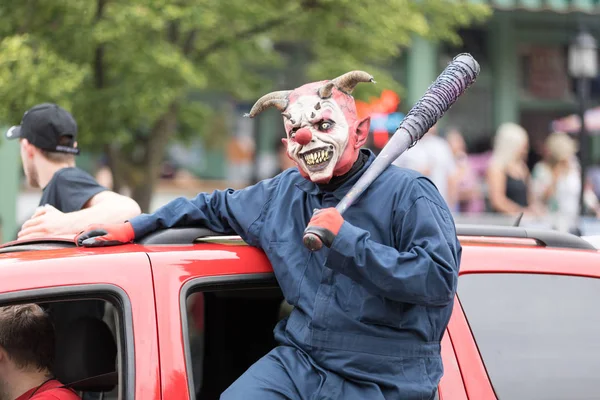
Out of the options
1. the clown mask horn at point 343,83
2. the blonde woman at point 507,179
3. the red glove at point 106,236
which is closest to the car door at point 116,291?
the red glove at point 106,236

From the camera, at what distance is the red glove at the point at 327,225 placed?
232 cm

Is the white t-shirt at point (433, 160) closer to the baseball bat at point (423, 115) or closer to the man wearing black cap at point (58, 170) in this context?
the man wearing black cap at point (58, 170)

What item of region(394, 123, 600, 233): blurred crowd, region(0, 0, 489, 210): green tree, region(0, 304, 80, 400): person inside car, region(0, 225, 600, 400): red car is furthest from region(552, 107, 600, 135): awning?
region(0, 304, 80, 400): person inside car

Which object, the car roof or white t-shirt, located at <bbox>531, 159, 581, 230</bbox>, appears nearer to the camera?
the car roof

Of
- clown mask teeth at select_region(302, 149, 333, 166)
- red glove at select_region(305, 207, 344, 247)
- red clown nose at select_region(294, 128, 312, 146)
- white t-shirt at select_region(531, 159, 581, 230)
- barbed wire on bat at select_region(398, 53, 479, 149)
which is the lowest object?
white t-shirt at select_region(531, 159, 581, 230)

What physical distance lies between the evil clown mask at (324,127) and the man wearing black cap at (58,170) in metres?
1.07

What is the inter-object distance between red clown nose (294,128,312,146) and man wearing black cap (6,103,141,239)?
1109mm

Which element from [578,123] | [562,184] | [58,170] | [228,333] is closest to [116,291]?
[228,333]

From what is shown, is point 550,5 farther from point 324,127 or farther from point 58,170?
point 324,127

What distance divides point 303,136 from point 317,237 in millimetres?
411

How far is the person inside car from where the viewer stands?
2.76 m

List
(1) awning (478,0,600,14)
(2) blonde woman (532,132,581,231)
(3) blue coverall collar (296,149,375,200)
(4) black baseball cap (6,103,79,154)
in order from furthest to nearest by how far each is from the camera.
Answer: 1. (1) awning (478,0,600,14)
2. (2) blonde woman (532,132,581,231)
3. (4) black baseball cap (6,103,79,154)
4. (3) blue coverall collar (296,149,375,200)

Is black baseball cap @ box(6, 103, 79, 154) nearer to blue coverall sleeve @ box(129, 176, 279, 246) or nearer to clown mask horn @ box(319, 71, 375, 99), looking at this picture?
blue coverall sleeve @ box(129, 176, 279, 246)

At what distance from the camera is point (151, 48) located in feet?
22.9
